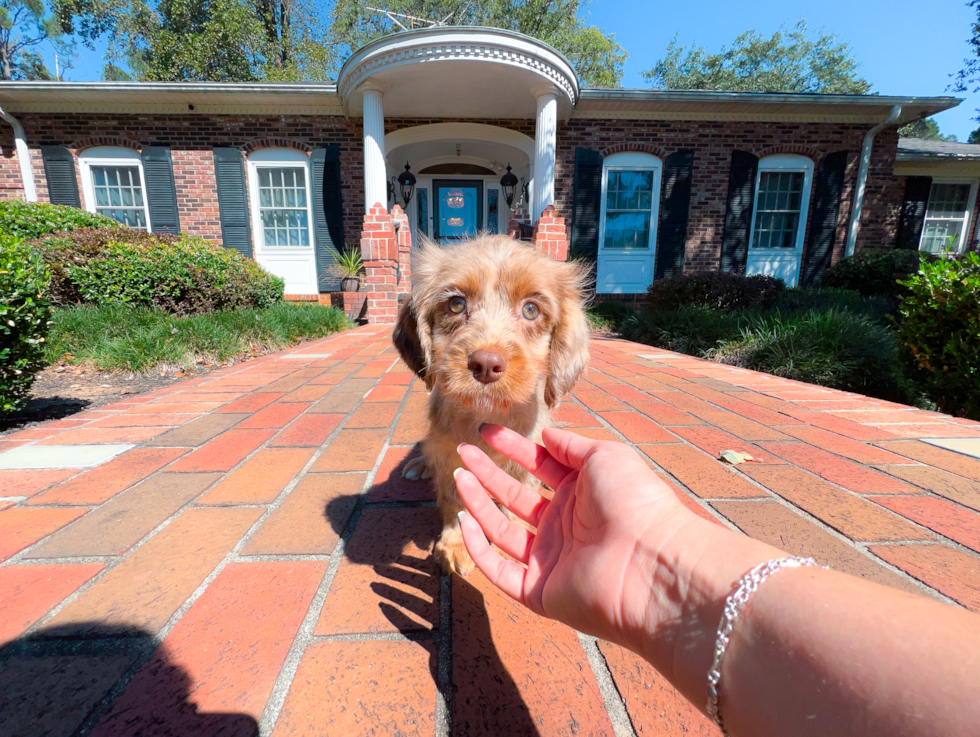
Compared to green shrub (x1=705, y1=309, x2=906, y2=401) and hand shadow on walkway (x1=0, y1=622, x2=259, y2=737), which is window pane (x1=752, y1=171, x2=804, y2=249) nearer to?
green shrub (x1=705, y1=309, x2=906, y2=401)

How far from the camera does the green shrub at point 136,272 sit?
7.20 m

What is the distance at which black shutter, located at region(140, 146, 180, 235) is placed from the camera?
12.1 meters

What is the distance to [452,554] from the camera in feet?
5.74

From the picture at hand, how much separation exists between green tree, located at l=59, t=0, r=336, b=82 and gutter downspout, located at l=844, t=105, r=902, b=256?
24.2 metres

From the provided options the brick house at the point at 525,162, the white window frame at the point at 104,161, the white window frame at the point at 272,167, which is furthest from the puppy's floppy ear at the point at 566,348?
the white window frame at the point at 104,161

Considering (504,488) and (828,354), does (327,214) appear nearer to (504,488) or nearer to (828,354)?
(828,354)

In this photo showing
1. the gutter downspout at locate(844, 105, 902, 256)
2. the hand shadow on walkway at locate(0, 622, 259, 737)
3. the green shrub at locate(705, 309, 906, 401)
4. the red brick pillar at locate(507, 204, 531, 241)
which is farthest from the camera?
the gutter downspout at locate(844, 105, 902, 256)

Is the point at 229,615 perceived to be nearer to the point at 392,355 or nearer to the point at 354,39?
the point at 392,355

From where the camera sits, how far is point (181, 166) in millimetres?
12172

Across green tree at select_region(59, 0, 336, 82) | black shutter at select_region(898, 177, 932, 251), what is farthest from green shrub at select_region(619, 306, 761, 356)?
green tree at select_region(59, 0, 336, 82)

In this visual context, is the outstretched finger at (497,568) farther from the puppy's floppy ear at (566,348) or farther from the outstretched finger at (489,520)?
the puppy's floppy ear at (566,348)

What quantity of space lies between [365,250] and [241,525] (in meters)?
8.06

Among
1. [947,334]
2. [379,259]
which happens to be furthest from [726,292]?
[379,259]

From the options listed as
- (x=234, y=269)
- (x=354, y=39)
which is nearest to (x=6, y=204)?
(x=234, y=269)
